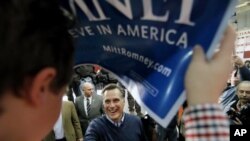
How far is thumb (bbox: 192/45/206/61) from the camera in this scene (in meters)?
0.65

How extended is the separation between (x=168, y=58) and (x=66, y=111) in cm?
331

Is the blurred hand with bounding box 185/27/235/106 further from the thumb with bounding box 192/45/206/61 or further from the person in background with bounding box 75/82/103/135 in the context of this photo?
the person in background with bounding box 75/82/103/135

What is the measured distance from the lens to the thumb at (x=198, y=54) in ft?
2.13

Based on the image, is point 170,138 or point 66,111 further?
point 170,138

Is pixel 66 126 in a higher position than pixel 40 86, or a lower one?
lower

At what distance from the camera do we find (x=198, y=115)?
629 millimetres

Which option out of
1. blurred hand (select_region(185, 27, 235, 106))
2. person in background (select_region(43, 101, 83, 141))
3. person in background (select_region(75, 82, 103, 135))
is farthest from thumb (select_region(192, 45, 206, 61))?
person in background (select_region(75, 82, 103, 135))

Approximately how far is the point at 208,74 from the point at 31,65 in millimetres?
279

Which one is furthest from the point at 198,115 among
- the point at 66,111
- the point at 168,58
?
the point at 66,111

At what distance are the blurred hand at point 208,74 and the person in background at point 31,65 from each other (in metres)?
0.20

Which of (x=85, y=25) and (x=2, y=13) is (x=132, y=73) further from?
(x=2, y=13)

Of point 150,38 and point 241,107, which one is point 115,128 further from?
point 150,38

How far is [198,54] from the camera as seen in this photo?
0.66m

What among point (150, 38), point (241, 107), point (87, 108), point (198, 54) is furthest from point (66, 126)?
point (198, 54)
